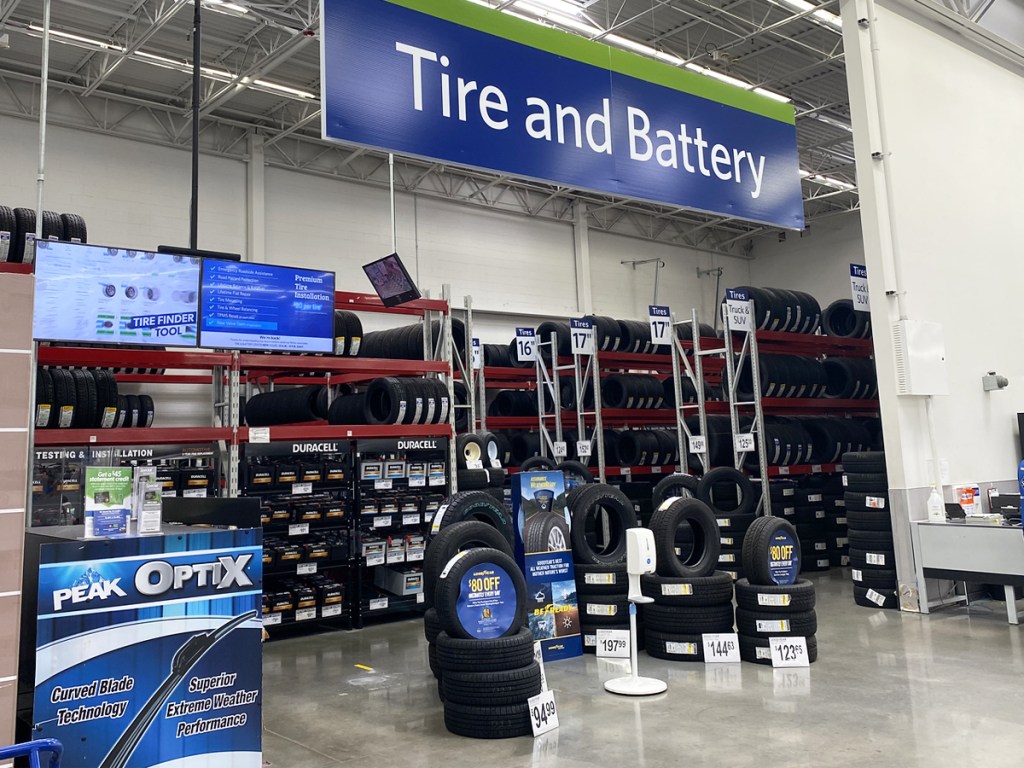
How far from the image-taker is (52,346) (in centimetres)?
632

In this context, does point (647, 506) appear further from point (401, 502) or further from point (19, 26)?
point (19, 26)

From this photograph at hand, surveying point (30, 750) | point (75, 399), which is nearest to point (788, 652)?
point (30, 750)

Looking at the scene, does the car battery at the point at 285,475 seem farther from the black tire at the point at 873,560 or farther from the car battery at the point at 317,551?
the black tire at the point at 873,560

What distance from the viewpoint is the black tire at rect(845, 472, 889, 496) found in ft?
24.0

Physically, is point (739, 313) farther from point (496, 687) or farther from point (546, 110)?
point (496, 687)

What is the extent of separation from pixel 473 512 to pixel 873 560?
3.84 metres

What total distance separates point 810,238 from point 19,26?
1651cm

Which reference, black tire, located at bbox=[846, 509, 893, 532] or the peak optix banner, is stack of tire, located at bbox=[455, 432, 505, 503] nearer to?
black tire, located at bbox=[846, 509, 893, 532]

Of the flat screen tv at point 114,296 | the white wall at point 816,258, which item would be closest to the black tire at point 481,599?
the flat screen tv at point 114,296

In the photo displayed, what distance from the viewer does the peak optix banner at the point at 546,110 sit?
3359 mm

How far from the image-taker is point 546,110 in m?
3.92

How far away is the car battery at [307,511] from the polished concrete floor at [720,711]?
A: 4.47ft

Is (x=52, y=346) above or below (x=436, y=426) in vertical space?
above

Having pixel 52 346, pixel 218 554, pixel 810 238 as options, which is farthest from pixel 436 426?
pixel 810 238
